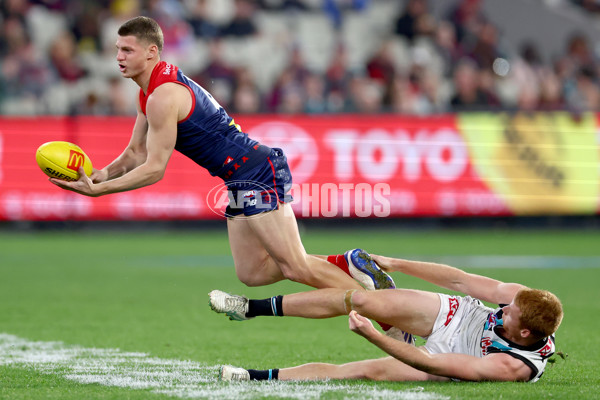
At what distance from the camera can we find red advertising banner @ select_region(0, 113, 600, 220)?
17234mm

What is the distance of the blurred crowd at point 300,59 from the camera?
18266 millimetres

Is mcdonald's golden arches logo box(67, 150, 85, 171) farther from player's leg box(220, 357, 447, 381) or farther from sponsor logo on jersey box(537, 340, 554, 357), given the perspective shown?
sponsor logo on jersey box(537, 340, 554, 357)

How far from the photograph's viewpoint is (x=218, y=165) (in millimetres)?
6996

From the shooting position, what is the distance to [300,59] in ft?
65.3

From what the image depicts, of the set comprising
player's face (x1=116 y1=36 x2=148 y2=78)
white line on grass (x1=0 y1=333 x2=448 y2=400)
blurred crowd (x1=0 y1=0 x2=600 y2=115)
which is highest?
blurred crowd (x1=0 y1=0 x2=600 y2=115)

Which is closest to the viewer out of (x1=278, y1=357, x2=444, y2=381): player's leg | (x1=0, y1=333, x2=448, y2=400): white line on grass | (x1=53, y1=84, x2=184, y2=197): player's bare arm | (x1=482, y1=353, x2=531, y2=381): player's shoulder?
(x1=0, y1=333, x2=448, y2=400): white line on grass

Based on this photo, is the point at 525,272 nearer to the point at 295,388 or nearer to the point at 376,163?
the point at 376,163

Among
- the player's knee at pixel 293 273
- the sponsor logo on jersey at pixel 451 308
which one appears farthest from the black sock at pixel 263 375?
the sponsor logo on jersey at pixel 451 308

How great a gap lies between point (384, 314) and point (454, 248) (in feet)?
34.0

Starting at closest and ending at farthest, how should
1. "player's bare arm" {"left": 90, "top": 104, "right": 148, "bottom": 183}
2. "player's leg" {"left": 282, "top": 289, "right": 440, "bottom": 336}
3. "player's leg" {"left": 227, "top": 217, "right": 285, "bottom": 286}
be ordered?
"player's leg" {"left": 282, "top": 289, "right": 440, "bottom": 336} < "player's leg" {"left": 227, "top": 217, "right": 285, "bottom": 286} < "player's bare arm" {"left": 90, "top": 104, "right": 148, "bottom": 183}

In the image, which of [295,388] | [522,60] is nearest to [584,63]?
[522,60]

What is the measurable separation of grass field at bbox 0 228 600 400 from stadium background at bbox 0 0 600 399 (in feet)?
0.44

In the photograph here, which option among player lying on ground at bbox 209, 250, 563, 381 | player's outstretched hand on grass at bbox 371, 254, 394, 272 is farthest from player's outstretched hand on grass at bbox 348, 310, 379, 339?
player's outstretched hand on grass at bbox 371, 254, 394, 272

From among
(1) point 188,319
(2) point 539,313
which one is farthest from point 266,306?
(1) point 188,319
